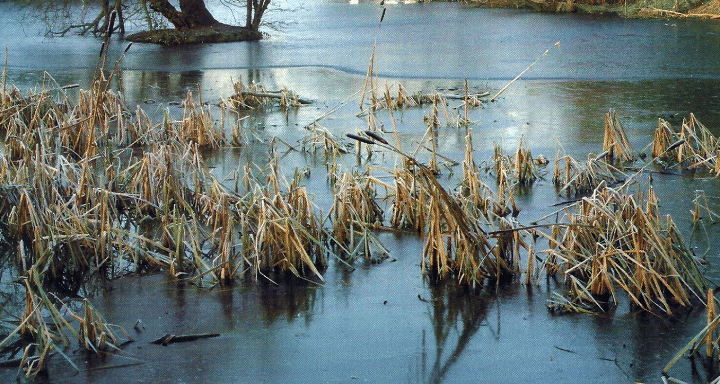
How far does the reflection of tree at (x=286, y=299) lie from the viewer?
498 centimetres

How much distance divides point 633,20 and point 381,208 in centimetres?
1781

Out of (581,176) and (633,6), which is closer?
(581,176)

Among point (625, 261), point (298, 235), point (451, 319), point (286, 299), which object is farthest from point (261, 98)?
point (625, 261)

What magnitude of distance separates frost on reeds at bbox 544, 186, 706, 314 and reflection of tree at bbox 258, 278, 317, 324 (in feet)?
4.94

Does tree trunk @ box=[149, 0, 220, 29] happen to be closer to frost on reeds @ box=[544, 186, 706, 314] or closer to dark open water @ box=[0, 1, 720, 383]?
dark open water @ box=[0, 1, 720, 383]

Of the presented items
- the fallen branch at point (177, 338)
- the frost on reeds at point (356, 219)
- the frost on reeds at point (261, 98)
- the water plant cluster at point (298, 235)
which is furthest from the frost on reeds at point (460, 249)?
the frost on reeds at point (261, 98)

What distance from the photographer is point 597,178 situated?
744 cm

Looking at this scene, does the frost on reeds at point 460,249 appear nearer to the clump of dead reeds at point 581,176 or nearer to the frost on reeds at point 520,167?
the clump of dead reeds at point 581,176

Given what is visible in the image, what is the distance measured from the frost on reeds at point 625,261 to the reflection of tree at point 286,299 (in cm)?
151

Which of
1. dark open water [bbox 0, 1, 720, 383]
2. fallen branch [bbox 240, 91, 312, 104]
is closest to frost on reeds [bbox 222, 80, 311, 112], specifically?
fallen branch [bbox 240, 91, 312, 104]

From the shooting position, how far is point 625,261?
16.1ft

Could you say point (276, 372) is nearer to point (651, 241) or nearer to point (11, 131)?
point (651, 241)

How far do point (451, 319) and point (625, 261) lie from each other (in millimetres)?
1095

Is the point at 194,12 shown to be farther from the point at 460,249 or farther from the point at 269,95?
the point at 460,249
